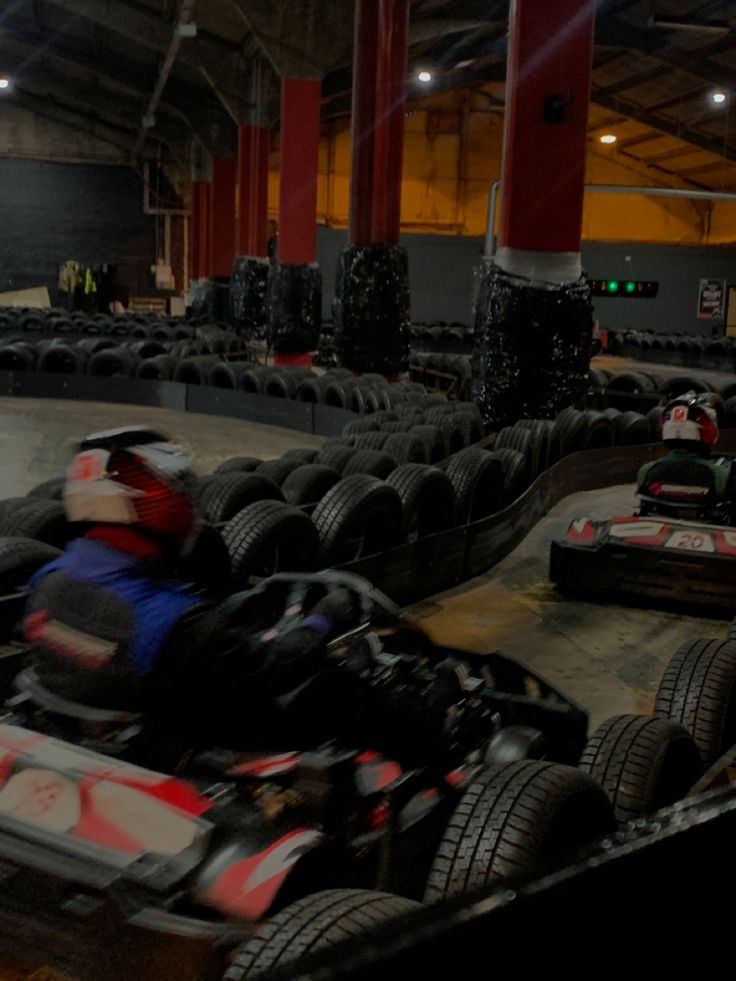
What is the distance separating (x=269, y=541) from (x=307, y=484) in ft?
3.12

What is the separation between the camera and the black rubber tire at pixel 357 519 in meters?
4.08

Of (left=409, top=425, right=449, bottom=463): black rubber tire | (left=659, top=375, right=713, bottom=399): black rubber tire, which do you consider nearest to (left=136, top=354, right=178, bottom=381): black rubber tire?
(left=659, top=375, right=713, bottom=399): black rubber tire

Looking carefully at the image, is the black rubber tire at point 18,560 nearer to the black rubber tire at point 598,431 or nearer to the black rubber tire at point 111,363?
the black rubber tire at point 598,431

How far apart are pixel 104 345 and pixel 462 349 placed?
6.66m

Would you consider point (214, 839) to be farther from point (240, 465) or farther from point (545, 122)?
point (545, 122)

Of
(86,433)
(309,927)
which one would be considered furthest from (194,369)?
(309,927)

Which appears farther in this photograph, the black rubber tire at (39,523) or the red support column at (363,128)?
the red support column at (363,128)

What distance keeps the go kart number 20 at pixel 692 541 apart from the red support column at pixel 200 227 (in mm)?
20670

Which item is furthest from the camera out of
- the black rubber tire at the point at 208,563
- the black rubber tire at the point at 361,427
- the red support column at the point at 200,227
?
the red support column at the point at 200,227

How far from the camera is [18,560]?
9.86ft

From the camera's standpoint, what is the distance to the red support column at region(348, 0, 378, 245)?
426 inches

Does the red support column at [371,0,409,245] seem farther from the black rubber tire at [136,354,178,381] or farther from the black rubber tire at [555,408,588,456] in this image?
the black rubber tire at [555,408,588,456]

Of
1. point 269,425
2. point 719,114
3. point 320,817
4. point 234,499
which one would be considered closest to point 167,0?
point 269,425

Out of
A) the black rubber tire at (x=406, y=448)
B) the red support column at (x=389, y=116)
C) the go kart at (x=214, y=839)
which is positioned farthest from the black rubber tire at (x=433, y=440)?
the red support column at (x=389, y=116)
